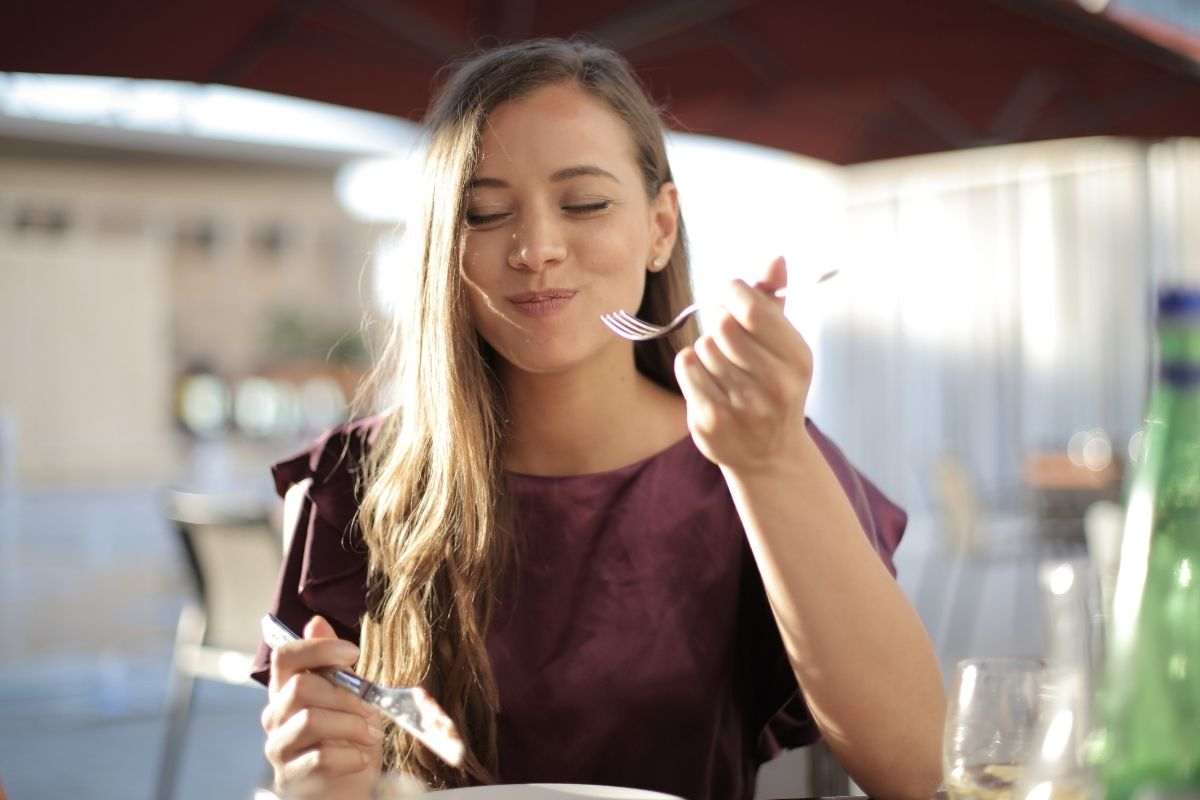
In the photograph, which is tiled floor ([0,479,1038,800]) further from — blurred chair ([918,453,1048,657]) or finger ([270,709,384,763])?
finger ([270,709,384,763])

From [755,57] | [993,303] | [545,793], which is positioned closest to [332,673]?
[545,793]

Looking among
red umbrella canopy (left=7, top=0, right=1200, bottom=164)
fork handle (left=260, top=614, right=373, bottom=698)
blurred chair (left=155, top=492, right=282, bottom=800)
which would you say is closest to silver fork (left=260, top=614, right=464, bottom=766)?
fork handle (left=260, top=614, right=373, bottom=698)

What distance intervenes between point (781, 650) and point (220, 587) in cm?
260

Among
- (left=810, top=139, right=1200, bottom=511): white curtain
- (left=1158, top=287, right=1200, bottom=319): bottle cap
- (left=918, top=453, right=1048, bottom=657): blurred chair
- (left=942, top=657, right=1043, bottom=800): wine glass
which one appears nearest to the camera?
(left=1158, top=287, right=1200, bottom=319): bottle cap

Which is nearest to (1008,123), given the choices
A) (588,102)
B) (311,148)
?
(588,102)

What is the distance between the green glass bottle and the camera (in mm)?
706

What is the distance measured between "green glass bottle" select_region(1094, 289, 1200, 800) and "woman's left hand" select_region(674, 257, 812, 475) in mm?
292

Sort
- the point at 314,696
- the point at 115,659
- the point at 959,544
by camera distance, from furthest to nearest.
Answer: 1. the point at 959,544
2. the point at 115,659
3. the point at 314,696

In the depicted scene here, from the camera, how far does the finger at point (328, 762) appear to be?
1.09 metres

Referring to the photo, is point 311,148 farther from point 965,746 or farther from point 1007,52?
point 965,746

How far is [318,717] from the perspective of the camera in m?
1.09

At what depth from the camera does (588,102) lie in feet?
5.01

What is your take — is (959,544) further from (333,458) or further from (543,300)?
(543,300)

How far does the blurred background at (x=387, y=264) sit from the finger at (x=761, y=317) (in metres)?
0.07
